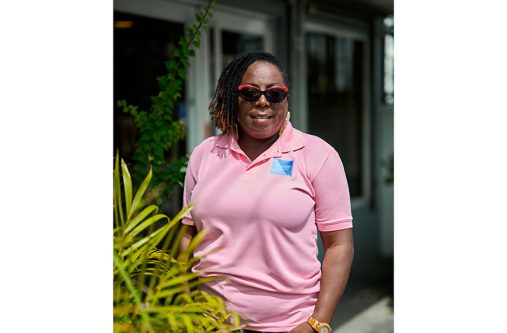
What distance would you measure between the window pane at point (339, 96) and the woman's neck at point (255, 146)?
4.25m

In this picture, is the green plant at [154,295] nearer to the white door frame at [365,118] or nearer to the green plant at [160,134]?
the green plant at [160,134]

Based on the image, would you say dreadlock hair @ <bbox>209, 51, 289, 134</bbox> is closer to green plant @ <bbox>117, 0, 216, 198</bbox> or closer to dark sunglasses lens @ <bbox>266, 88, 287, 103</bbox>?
dark sunglasses lens @ <bbox>266, 88, 287, 103</bbox>

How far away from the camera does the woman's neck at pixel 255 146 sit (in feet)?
7.18

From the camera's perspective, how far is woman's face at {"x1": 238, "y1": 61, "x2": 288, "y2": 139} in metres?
2.14

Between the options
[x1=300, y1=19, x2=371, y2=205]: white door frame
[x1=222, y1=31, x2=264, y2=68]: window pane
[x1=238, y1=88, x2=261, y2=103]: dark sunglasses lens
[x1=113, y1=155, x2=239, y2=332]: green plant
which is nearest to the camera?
[x1=113, y1=155, x2=239, y2=332]: green plant

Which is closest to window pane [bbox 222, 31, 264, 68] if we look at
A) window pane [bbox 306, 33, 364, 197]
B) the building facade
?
the building facade

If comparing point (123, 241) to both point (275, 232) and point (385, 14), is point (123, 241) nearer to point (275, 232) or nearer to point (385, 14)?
point (275, 232)

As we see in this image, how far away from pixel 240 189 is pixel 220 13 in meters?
3.18

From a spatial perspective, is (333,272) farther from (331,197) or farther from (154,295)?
(154,295)

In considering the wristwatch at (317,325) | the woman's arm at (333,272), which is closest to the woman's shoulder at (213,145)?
the woman's arm at (333,272)
